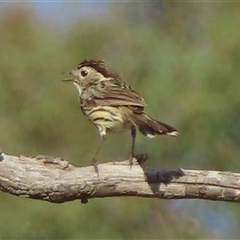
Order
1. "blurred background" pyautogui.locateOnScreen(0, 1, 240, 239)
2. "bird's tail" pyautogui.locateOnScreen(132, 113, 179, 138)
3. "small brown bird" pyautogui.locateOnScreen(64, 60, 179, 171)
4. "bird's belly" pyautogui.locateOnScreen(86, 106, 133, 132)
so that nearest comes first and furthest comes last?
"bird's tail" pyautogui.locateOnScreen(132, 113, 179, 138) < "small brown bird" pyautogui.locateOnScreen(64, 60, 179, 171) < "bird's belly" pyautogui.locateOnScreen(86, 106, 133, 132) < "blurred background" pyautogui.locateOnScreen(0, 1, 240, 239)

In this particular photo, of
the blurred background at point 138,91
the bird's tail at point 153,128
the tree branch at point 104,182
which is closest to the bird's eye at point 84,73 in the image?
the bird's tail at point 153,128

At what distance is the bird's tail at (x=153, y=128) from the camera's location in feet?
15.3

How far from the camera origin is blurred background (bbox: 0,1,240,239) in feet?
30.5

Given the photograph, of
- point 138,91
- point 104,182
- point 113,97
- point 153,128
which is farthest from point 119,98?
point 138,91

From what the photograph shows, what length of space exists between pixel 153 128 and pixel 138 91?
5118 mm

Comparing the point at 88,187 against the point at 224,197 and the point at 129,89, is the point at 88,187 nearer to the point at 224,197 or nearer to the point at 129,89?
the point at 224,197

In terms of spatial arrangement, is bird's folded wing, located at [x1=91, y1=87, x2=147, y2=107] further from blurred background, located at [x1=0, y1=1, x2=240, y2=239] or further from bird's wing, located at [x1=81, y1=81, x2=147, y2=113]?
blurred background, located at [x1=0, y1=1, x2=240, y2=239]

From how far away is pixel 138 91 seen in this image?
981 cm

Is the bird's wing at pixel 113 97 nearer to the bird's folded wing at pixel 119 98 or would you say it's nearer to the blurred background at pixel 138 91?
the bird's folded wing at pixel 119 98

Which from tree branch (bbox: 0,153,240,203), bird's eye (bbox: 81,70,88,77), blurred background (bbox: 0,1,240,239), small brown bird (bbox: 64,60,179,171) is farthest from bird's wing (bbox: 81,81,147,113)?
blurred background (bbox: 0,1,240,239)

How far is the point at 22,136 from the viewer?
10273 mm

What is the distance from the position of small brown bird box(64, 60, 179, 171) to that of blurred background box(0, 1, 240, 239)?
344 centimetres

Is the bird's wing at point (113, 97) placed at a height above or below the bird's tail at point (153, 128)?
above

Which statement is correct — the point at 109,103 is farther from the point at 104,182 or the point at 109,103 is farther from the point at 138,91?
the point at 138,91
